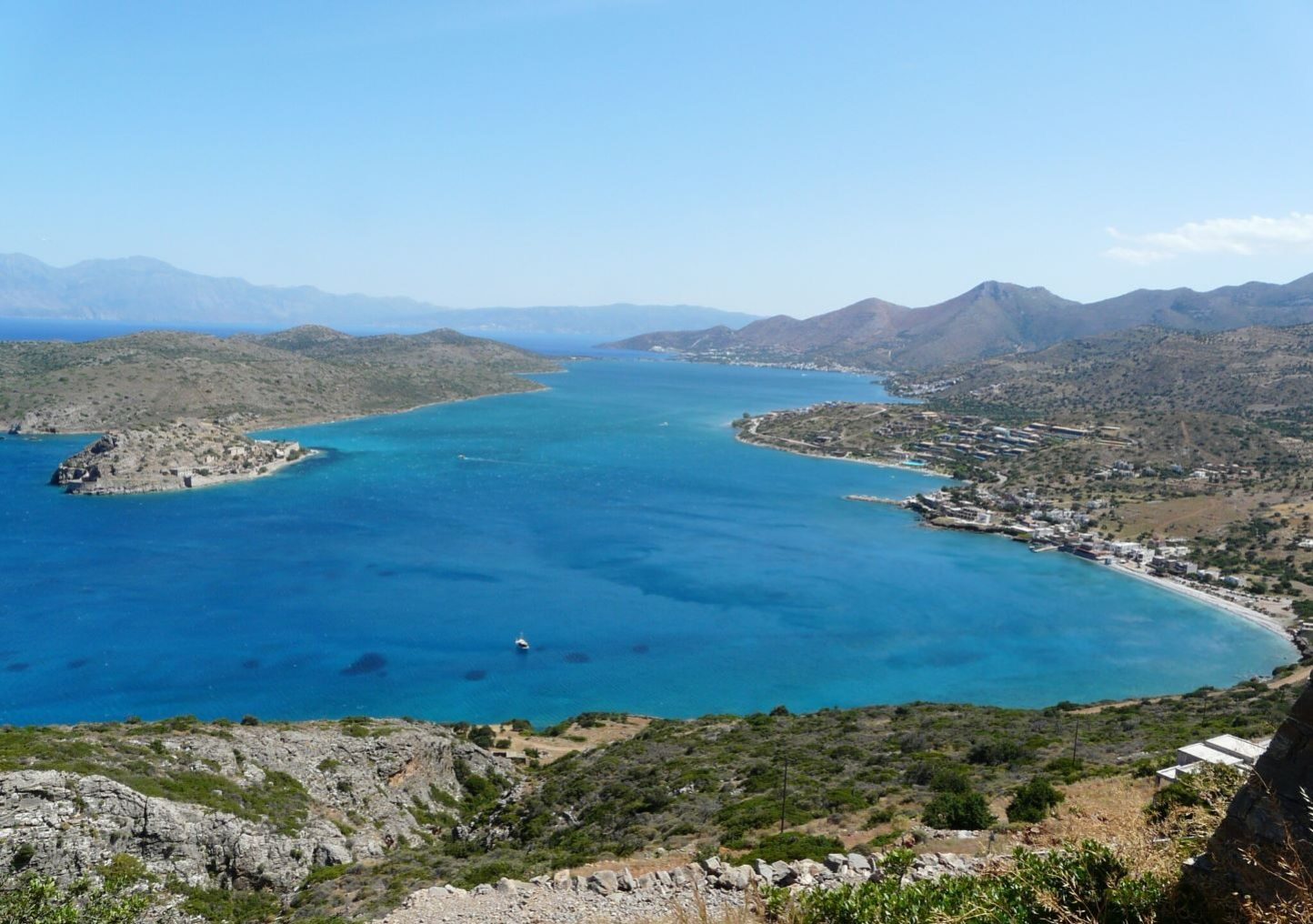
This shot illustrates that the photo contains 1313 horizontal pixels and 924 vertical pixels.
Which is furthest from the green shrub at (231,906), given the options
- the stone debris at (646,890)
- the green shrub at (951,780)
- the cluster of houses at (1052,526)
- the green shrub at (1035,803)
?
the cluster of houses at (1052,526)

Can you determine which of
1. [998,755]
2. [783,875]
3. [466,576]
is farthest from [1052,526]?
[783,875]

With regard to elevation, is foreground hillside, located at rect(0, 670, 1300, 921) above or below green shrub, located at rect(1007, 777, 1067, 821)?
below

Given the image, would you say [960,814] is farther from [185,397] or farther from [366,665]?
[185,397]

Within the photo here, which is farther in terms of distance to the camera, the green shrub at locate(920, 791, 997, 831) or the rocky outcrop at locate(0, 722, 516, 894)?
the rocky outcrop at locate(0, 722, 516, 894)

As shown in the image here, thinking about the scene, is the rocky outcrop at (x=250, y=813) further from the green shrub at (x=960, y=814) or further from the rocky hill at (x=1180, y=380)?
the rocky hill at (x=1180, y=380)

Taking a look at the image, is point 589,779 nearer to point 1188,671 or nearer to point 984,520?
point 1188,671

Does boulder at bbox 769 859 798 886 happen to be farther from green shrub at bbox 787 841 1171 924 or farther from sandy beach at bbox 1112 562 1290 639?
sandy beach at bbox 1112 562 1290 639

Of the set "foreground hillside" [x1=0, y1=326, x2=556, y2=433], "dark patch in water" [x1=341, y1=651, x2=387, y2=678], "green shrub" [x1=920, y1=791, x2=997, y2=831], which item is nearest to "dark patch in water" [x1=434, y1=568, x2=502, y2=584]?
"dark patch in water" [x1=341, y1=651, x2=387, y2=678]
